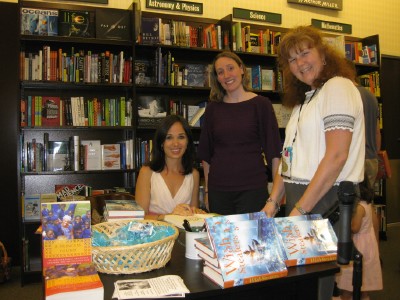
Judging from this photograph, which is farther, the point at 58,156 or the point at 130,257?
the point at 58,156

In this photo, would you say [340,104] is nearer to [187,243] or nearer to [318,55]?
[318,55]

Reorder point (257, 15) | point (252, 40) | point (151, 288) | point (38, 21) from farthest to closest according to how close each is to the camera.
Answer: point (257, 15) < point (252, 40) < point (38, 21) < point (151, 288)

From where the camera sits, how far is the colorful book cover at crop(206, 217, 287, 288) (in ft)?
3.28

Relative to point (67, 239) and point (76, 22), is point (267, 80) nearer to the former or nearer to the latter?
point (76, 22)

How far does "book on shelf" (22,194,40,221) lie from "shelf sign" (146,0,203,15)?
2.29 m

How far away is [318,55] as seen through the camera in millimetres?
1550

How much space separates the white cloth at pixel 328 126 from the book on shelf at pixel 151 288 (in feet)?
2.27

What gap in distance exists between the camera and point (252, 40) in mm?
4277

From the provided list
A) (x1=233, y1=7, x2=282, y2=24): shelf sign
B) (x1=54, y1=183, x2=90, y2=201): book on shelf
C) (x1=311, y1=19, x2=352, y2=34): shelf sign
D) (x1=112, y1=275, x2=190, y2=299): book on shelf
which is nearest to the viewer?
(x1=112, y1=275, x2=190, y2=299): book on shelf

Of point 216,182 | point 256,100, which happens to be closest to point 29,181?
point 216,182

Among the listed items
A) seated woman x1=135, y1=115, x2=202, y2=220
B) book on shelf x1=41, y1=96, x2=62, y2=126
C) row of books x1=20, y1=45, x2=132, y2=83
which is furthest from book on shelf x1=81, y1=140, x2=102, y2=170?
seated woman x1=135, y1=115, x2=202, y2=220

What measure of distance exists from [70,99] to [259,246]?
9.88 ft

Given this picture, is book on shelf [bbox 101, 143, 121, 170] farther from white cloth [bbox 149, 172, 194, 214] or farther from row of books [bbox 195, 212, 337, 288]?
row of books [bbox 195, 212, 337, 288]

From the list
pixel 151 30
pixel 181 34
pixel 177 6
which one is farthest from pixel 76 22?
pixel 177 6
